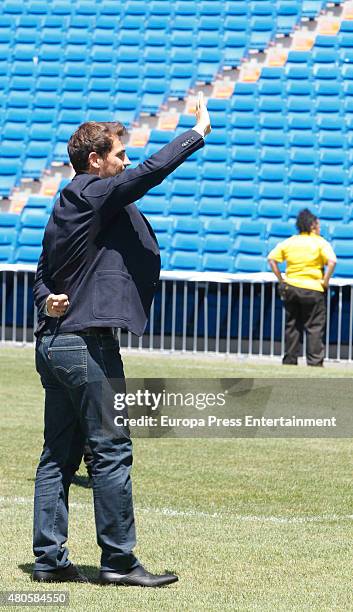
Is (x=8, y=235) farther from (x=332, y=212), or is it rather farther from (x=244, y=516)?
(x=244, y=516)

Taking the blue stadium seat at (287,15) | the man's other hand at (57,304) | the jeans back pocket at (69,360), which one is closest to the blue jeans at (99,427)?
the jeans back pocket at (69,360)

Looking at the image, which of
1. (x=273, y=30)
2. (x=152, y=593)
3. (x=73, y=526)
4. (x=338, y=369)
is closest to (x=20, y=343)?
(x=338, y=369)

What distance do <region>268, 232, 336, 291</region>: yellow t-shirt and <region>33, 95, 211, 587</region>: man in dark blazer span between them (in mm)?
9526

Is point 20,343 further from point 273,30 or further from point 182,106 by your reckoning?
point 273,30

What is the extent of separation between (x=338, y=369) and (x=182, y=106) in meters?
7.42

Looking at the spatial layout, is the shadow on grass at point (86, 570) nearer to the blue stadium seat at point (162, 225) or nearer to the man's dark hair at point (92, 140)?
the man's dark hair at point (92, 140)

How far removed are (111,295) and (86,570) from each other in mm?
1244

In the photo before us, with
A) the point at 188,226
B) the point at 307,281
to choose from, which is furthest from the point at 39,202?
the point at 307,281

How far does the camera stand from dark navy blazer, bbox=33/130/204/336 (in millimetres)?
4770

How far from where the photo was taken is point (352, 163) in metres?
17.8

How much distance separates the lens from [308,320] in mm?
14430

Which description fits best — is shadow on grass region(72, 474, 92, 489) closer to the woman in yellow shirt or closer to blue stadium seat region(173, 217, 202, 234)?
the woman in yellow shirt

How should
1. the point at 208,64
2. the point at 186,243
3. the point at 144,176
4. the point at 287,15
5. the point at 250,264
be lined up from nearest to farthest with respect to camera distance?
the point at 144,176, the point at 250,264, the point at 186,243, the point at 208,64, the point at 287,15

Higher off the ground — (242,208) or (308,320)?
(242,208)
